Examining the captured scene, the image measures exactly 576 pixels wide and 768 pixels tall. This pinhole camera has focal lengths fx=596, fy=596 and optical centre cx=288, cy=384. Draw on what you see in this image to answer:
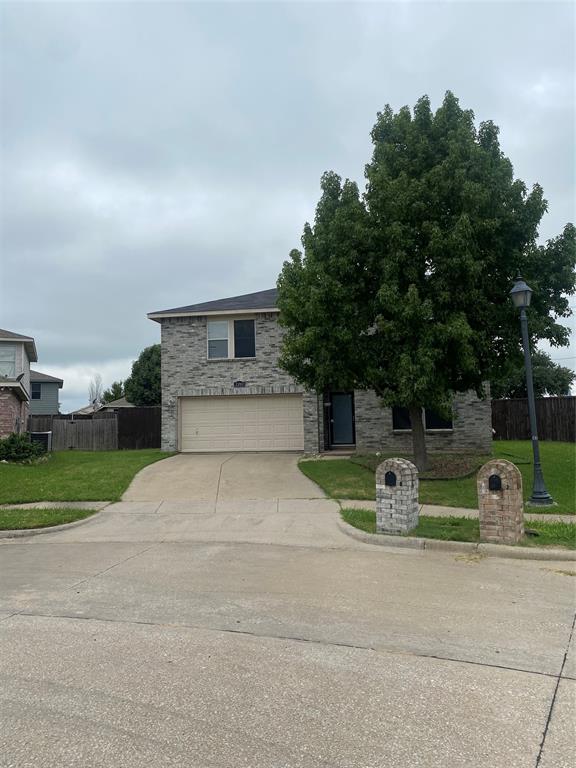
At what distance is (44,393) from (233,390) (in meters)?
27.8

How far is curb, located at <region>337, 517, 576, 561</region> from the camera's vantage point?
806 centimetres

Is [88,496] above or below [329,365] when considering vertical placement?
below

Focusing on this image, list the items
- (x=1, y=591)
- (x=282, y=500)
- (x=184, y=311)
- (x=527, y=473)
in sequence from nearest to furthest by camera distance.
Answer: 1. (x=1, y=591)
2. (x=282, y=500)
3. (x=527, y=473)
4. (x=184, y=311)

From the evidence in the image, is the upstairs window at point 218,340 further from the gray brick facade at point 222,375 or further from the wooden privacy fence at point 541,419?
the wooden privacy fence at point 541,419

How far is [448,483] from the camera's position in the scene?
14305mm

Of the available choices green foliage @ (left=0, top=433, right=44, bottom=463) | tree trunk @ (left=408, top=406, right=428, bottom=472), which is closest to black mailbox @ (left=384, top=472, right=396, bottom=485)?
tree trunk @ (left=408, top=406, right=428, bottom=472)

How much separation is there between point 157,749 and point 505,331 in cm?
1271

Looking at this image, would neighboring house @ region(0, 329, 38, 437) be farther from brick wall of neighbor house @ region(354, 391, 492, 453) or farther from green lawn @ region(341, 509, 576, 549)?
green lawn @ region(341, 509, 576, 549)

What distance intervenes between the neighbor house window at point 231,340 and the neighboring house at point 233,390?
37 mm

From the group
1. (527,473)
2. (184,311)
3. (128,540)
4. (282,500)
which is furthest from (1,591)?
(184,311)

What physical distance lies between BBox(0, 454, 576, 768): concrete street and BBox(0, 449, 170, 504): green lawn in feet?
16.1

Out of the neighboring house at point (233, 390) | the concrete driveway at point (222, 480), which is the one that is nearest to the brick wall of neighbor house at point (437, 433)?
the neighboring house at point (233, 390)

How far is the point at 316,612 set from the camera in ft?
19.1

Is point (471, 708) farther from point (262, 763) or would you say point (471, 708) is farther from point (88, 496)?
point (88, 496)
